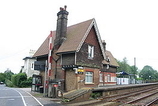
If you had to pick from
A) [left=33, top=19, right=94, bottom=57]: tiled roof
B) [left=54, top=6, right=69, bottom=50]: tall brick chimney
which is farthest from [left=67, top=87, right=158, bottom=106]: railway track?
[left=54, top=6, right=69, bottom=50]: tall brick chimney

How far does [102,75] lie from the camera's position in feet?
103

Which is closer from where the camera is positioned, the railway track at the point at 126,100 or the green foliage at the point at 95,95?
the railway track at the point at 126,100

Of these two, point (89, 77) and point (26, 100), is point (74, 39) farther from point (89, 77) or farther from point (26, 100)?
point (26, 100)

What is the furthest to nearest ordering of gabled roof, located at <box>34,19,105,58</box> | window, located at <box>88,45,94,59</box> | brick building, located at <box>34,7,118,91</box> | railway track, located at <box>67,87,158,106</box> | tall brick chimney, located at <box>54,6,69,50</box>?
1. tall brick chimney, located at <box>54,6,69,50</box>
2. window, located at <box>88,45,94,59</box>
3. gabled roof, located at <box>34,19,105,58</box>
4. brick building, located at <box>34,7,118,91</box>
5. railway track, located at <box>67,87,158,106</box>

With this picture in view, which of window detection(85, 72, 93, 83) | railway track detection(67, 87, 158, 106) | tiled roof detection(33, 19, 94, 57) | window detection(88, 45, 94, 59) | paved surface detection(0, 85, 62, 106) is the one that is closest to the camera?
paved surface detection(0, 85, 62, 106)

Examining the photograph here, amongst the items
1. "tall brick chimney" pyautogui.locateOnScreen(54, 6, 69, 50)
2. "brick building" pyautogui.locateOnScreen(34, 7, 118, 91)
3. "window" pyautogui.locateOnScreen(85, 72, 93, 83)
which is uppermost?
"tall brick chimney" pyautogui.locateOnScreen(54, 6, 69, 50)

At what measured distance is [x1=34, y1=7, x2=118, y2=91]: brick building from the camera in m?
18.2

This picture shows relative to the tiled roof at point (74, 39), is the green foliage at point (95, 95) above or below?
below

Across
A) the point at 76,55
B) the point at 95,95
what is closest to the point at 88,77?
the point at 76,55

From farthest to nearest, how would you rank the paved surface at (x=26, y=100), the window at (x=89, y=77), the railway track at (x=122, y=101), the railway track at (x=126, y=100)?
1. the window at (x=89, y=77)
2. the railway track at (x=126, y=100)
3. the railway track at (x=122, y=101)
4. the paved surface at (x=26, y=100)

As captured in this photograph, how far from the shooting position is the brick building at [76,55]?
18.2 metres

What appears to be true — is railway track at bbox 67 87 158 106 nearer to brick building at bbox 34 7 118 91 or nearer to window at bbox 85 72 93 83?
window at bbox 85 72 93 83

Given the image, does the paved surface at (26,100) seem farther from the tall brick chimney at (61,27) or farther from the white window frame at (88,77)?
the tall brick chimney at (61,27)

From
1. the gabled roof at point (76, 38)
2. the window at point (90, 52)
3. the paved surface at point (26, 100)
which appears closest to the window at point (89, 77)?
the window at point (90, 52)
